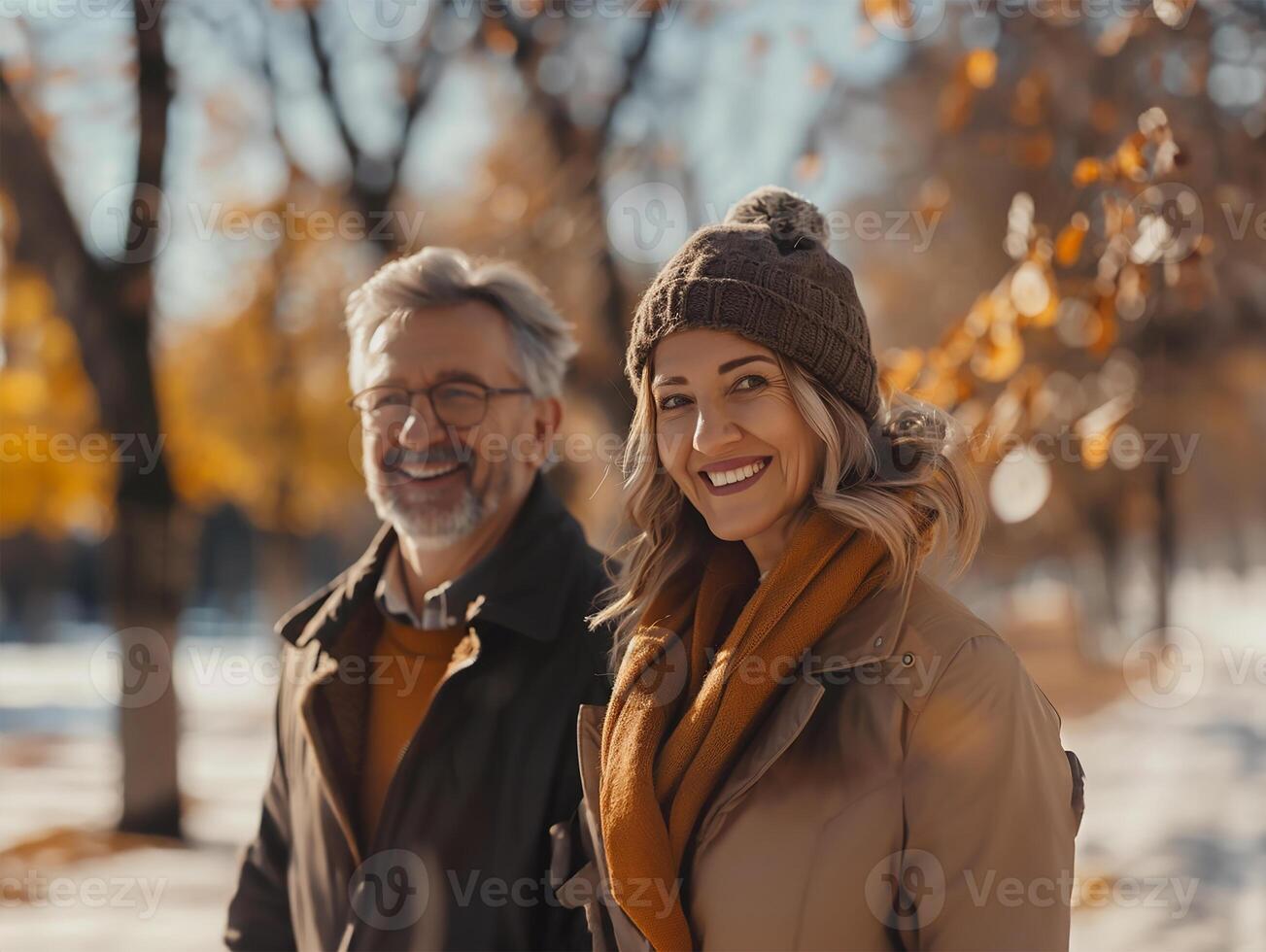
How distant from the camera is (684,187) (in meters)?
8.93

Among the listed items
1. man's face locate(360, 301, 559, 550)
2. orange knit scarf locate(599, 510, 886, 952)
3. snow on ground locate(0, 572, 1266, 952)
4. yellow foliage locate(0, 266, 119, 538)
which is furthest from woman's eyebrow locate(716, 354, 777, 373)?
yellow foliage locate(0, 266, 119, 538)

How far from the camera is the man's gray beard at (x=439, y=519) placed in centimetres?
315

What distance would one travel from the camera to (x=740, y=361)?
89.7 inches

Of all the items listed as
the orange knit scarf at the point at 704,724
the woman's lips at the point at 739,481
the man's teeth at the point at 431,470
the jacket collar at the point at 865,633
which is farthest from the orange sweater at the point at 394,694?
the jacket collar at the point at 865,633

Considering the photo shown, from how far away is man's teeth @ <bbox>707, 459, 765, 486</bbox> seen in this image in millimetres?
2303

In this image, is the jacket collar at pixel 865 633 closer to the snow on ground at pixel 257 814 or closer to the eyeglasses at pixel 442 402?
the eyeglasses at pixel 442 402

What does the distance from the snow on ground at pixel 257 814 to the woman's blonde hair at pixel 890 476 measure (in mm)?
5458

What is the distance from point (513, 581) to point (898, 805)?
1.29 meters

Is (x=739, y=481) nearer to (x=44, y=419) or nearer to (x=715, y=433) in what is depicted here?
(x=715, y=433)

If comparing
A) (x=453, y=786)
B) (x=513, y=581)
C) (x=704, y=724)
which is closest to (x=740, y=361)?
(x=704, y=724)

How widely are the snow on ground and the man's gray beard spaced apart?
4741 millimetres

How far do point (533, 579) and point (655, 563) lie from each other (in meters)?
0.56


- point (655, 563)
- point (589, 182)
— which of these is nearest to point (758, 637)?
point (655, 563)

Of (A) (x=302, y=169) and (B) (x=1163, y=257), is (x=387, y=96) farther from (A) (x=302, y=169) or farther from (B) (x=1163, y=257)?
(B) (x=1163, y=257)
